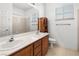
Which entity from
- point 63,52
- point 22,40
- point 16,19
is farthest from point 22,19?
point 63,52

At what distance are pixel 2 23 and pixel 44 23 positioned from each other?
142 cm

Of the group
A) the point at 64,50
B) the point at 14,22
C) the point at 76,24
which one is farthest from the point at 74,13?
the point at 14,22

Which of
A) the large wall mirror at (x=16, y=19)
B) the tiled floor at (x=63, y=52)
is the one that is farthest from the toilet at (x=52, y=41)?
the large wall mirror at (x=16, y=19)

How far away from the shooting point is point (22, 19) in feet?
8.22

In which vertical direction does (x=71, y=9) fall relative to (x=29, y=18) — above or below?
above

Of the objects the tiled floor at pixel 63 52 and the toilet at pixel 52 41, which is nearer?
the tiled floor at pixel 63 52

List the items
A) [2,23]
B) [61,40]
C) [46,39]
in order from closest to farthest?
[2,23]
[61,40]
[46,39]

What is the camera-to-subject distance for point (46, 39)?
2887 mm

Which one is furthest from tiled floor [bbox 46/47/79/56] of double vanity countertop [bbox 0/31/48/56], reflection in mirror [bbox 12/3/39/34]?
reflection in mirror [bbox 12/3/39/34]

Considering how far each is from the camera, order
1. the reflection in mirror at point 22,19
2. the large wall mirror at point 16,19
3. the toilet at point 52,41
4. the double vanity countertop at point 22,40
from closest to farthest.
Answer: the double vanity countertop at point 22,40 < the large wall mirror at point 16,19 < the reflection in mirror at point 22,19 < the toilet at point 52,41

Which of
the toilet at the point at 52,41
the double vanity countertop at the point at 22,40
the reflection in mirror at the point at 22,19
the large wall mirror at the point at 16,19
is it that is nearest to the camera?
the double vanity countertop at the point at 22,40

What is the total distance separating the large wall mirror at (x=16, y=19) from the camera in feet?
6.22

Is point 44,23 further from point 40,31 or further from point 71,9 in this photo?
point 71,9

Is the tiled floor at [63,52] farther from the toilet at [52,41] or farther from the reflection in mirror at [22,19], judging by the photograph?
the reflection in mirror at [22,19]
